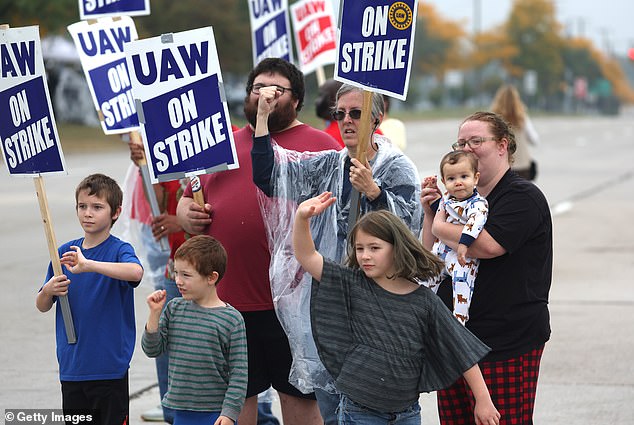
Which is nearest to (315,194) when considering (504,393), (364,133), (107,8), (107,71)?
(364,133)

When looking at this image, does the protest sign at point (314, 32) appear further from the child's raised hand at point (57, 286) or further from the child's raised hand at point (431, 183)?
the child's raised hand at point (57, 286)

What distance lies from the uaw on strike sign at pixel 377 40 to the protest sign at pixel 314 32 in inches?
172

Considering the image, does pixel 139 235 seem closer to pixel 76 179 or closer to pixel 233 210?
pixel 233 210

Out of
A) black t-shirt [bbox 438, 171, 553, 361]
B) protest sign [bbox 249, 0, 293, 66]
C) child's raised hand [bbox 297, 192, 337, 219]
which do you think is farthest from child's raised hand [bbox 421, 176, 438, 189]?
protest sign [bbox 249, 0, 293, 66]

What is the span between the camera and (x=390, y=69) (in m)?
4.94

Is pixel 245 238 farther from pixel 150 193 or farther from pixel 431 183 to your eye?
pixel 150 193

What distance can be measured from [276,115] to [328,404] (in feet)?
4.09

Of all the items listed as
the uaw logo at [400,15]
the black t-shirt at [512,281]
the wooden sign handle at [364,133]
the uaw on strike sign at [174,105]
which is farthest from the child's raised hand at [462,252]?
the uaw on strike sign at [174,105]

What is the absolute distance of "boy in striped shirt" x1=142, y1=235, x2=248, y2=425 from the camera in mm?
4527

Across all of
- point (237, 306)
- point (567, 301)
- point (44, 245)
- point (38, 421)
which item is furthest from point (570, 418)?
point (44, 245)

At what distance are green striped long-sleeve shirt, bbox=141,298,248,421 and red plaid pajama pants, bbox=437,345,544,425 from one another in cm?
81

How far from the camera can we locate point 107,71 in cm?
678

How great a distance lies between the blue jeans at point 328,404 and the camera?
502cm

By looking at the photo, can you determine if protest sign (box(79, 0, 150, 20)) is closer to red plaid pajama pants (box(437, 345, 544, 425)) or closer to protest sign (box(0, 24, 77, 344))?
protest sign (box(0, 24, 77, 344))
